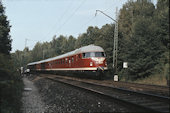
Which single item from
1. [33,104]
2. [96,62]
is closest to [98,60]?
[96,62]

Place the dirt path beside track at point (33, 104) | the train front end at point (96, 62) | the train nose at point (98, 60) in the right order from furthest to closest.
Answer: the train nose at point (98, 60)
the train front end at point (96, 62)
the dirt path beside track at point (33, 104)

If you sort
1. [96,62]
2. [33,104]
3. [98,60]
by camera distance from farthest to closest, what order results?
[98,60] → [96,62] → [33,104]

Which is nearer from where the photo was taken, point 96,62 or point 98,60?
point 96,62

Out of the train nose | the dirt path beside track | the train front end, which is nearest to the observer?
the dirt path beside track

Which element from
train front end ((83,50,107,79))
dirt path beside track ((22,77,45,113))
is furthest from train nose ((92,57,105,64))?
dirt path beside track ((22,77,45,113))

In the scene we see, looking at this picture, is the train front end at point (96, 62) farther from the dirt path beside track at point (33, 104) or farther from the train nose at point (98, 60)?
the dirt path beside track at point (33, 104)

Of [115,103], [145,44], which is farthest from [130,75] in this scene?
[115,103]

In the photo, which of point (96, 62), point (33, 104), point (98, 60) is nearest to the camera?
point (33, 104)

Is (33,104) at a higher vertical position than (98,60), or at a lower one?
lower

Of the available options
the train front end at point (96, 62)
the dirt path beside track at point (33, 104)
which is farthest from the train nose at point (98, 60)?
the dirt path beside track at point (33, 104)

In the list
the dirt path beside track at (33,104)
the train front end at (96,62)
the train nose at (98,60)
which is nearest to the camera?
the dirt path beside track at (33,104)

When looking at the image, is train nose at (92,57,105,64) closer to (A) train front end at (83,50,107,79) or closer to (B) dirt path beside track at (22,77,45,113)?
(A) train front end at (83,50,107,79)

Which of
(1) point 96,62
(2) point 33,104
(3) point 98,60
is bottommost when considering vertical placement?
(2) point 33,104

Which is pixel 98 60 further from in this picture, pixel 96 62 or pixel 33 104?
pixel 33 104
